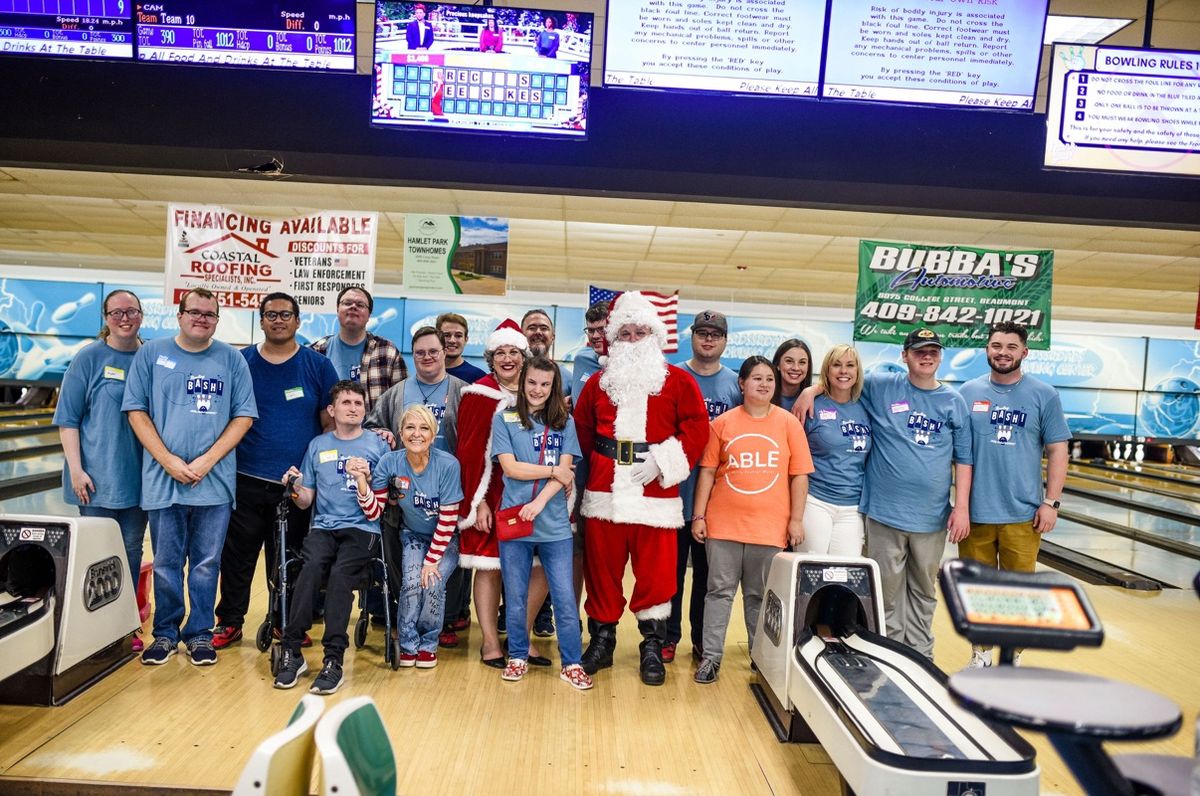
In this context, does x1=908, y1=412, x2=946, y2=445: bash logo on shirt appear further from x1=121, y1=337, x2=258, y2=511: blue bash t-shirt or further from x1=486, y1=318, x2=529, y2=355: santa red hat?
x1=121, y1=337, x2=258, y2=511: blue bash t-shirt

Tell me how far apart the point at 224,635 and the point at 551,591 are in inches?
58.3

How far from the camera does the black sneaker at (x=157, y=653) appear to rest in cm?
347

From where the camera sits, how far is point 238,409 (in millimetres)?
3537

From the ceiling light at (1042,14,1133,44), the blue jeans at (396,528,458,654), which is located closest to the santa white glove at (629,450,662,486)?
the blue jeans at (396,528,458,654)

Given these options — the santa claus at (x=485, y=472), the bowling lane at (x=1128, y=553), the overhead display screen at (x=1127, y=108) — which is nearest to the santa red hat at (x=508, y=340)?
the santa claus at (x=485, y=472)

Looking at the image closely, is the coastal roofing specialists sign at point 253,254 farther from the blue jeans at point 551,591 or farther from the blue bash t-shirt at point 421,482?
the blue jeans at point 551,591

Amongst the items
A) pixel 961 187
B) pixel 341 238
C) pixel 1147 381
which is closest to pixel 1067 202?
pixel 961 187

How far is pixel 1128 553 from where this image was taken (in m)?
7.50

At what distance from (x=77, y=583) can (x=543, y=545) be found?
1717 millimetres

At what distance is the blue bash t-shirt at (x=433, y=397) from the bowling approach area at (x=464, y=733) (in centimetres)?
98

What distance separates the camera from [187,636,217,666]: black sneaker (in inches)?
137

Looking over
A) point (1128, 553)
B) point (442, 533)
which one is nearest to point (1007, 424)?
point (442, 533)

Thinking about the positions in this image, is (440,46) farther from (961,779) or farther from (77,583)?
(961,779)

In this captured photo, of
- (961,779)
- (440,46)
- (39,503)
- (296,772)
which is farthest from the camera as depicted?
(39,503)
